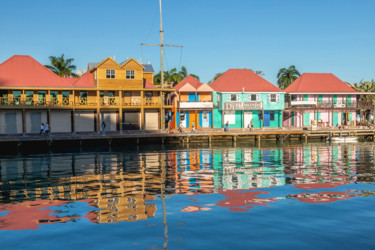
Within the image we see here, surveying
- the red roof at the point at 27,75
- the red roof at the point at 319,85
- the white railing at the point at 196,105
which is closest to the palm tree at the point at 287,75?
the red roof at the point at 319,85

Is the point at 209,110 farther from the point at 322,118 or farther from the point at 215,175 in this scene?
the point at 215,175

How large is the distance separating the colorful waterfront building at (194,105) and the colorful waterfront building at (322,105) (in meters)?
13.8

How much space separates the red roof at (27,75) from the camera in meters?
47.6

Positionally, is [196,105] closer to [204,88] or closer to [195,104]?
[195,104]

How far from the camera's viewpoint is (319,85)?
65375 millimetres

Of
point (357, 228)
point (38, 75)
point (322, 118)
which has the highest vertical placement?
point (38, 75)

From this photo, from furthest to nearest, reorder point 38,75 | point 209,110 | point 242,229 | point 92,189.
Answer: point 209,110
point 38,75
point 92,189
point 242,229

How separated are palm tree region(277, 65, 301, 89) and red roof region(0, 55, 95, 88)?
41114 mm

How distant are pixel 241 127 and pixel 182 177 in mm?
38216

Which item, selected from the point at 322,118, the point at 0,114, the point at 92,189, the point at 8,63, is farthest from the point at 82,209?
the point at 322,118

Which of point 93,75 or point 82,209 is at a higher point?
point 93,75

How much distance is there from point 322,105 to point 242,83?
1361 cm

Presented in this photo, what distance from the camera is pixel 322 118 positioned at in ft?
211

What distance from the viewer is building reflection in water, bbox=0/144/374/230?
48.8ft
